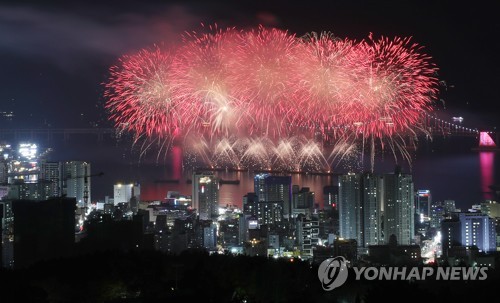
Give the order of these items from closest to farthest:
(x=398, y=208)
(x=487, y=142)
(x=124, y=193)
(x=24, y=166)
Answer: (x=398, y=208) → (x=124, y=193) → (x=24, y=166) → (x=487, y=142)

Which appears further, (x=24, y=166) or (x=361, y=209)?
(x=24, y=166)

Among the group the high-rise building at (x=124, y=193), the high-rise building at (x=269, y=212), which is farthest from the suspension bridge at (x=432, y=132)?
the high-rise building at (x=269, y=212)

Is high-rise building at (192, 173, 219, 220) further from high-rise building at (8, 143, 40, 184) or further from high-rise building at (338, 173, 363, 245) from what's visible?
high-rise building at (8, 143, 40, 184)

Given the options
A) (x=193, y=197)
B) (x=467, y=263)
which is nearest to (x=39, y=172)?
(x=193, y=197)

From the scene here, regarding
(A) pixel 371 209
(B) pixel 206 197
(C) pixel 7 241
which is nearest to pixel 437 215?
(A) pixel 371 209

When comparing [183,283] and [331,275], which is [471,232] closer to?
[331,275]

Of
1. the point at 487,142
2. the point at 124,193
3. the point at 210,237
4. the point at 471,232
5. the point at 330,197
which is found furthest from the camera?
the point at 487,142

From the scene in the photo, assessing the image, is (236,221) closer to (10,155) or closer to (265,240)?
(265,240)

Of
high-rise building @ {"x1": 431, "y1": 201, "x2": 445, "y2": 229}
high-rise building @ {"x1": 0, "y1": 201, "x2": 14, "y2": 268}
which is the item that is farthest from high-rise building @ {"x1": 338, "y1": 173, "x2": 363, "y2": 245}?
high-rise building @ {"x1": 0, "y1": 201, "x2": 14, "y2": 268}
